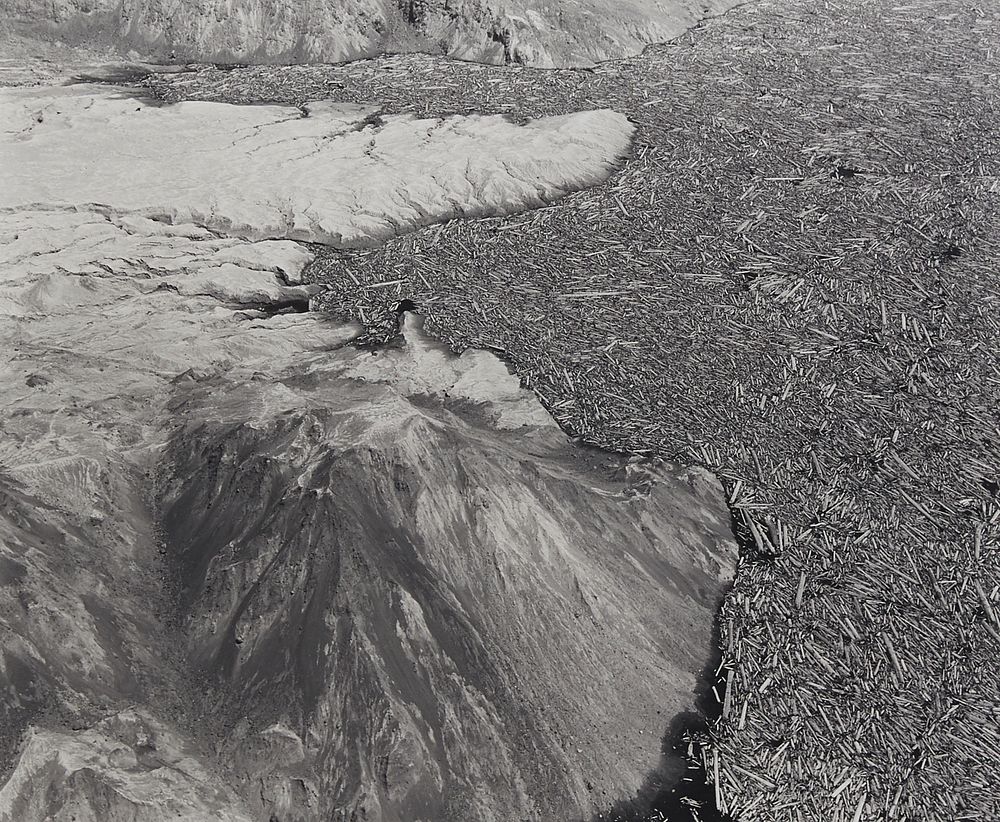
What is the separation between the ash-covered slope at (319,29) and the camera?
40719 mm

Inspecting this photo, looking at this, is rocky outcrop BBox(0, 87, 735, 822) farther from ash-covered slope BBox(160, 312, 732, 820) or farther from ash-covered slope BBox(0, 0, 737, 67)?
ash-covered slope BBox(0, 0, 737, 67)

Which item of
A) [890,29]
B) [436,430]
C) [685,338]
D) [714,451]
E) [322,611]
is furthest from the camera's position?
[890,29]

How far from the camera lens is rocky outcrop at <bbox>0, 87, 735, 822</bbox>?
12797 mm

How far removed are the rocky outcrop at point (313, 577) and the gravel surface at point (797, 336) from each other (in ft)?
5.46

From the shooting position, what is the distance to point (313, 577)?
47.6 ft

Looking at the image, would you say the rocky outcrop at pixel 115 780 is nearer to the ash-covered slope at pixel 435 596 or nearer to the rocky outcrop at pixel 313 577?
the rocky outcrop at pixel 313 577

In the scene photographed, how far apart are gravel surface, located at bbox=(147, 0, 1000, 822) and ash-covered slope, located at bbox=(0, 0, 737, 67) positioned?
258 centimetres

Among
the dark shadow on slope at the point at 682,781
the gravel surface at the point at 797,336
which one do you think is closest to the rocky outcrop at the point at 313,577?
the dark shadow on slope at the point at 682,781

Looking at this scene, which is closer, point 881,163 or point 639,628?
point 639,628

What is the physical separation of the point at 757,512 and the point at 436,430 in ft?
25.4

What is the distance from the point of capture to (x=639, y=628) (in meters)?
15.7

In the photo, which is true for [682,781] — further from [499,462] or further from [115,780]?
[115,780]

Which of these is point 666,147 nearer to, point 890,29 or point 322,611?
point 890,29

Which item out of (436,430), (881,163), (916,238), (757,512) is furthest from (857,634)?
(881,163)
